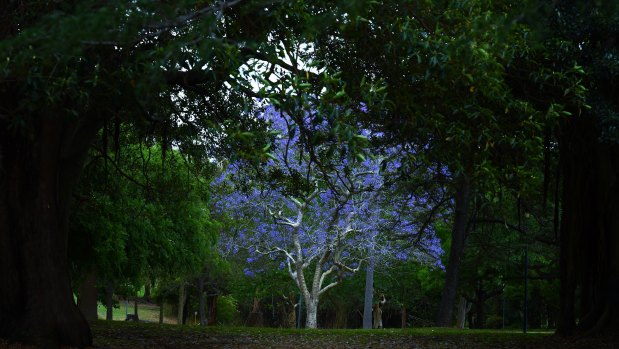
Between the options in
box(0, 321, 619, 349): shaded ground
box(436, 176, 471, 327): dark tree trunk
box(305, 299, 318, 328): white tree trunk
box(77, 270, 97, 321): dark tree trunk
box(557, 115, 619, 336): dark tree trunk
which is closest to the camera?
box(557, 115, 619, 336): dark tree trunk

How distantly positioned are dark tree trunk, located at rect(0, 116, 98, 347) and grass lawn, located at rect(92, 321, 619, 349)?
1.40 meters

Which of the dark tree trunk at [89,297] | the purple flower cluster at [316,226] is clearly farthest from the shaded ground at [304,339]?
the purple flower cluster at [316,226]

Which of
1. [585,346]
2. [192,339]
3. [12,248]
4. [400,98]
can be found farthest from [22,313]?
[585,346]

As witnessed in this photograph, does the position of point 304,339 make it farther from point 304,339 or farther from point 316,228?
point 316,228

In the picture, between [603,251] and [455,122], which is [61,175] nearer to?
[455,122]

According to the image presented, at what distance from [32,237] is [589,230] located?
8.66 meters

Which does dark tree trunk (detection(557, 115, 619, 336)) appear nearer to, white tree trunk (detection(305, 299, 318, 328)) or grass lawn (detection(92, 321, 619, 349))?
grass lawn (detection(92, 321, 619, 349))

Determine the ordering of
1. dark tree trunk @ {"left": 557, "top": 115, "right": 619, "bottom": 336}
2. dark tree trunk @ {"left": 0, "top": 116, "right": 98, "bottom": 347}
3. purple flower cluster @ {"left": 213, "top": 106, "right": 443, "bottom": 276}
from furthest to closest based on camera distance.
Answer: purple flower cluster @ {"left": 213, "top": 106, "right": 443, "bottom": 276} → dark tree trunk @ {"left": 557, "top": 115, "right": 619, "bottom": 336} → dark tree trunk @ {"left": 0, "top": 116, "right": 98, "bottom": 347}

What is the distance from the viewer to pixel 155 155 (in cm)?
1952

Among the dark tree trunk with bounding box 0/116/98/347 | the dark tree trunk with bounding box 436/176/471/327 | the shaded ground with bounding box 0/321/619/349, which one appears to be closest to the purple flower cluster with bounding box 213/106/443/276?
the dark tree trunk with bounding box 436/176/471/327

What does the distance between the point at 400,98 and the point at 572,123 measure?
4414mm

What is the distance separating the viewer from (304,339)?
15.0 meters

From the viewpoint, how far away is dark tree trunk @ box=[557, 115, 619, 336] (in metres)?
12.5

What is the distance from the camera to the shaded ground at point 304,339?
1285 centimetres
